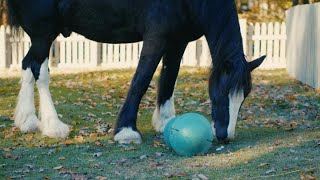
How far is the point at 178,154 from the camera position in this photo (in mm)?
6719

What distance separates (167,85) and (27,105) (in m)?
1.79

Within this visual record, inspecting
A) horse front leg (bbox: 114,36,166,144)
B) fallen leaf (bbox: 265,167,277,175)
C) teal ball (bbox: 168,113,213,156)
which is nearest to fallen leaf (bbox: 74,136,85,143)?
horse front leg (bbox: 114,36,166,144)

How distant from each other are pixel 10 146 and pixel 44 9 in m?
1.70

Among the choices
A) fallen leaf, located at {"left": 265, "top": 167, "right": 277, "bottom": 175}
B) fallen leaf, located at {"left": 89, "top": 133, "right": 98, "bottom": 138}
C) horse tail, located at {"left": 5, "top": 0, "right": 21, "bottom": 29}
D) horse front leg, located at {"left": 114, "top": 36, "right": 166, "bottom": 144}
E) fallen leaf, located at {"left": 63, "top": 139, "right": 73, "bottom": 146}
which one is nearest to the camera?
fallen leaf, located at {"left": 265, "top": 167, "right": 277, "bottom": 175}

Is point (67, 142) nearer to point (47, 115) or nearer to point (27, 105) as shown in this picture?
point (47, 115)

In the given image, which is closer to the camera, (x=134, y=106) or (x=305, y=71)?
(x=134, y=106)

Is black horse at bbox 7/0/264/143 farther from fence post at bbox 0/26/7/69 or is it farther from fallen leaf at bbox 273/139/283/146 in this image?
fence post at bbox 0/26/7/69

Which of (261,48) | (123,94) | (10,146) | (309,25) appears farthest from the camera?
(261,48)

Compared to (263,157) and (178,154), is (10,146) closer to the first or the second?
(178,154)

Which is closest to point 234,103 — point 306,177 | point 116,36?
point 306,177

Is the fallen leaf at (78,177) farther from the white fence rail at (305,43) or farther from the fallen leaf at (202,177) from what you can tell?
the white fence rail at (305,43)

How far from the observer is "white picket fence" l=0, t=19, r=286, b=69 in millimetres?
19031

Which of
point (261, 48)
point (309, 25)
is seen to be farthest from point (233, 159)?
point (261, 48)

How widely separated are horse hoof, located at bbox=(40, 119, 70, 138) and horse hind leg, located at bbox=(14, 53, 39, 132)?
12.9 inches
